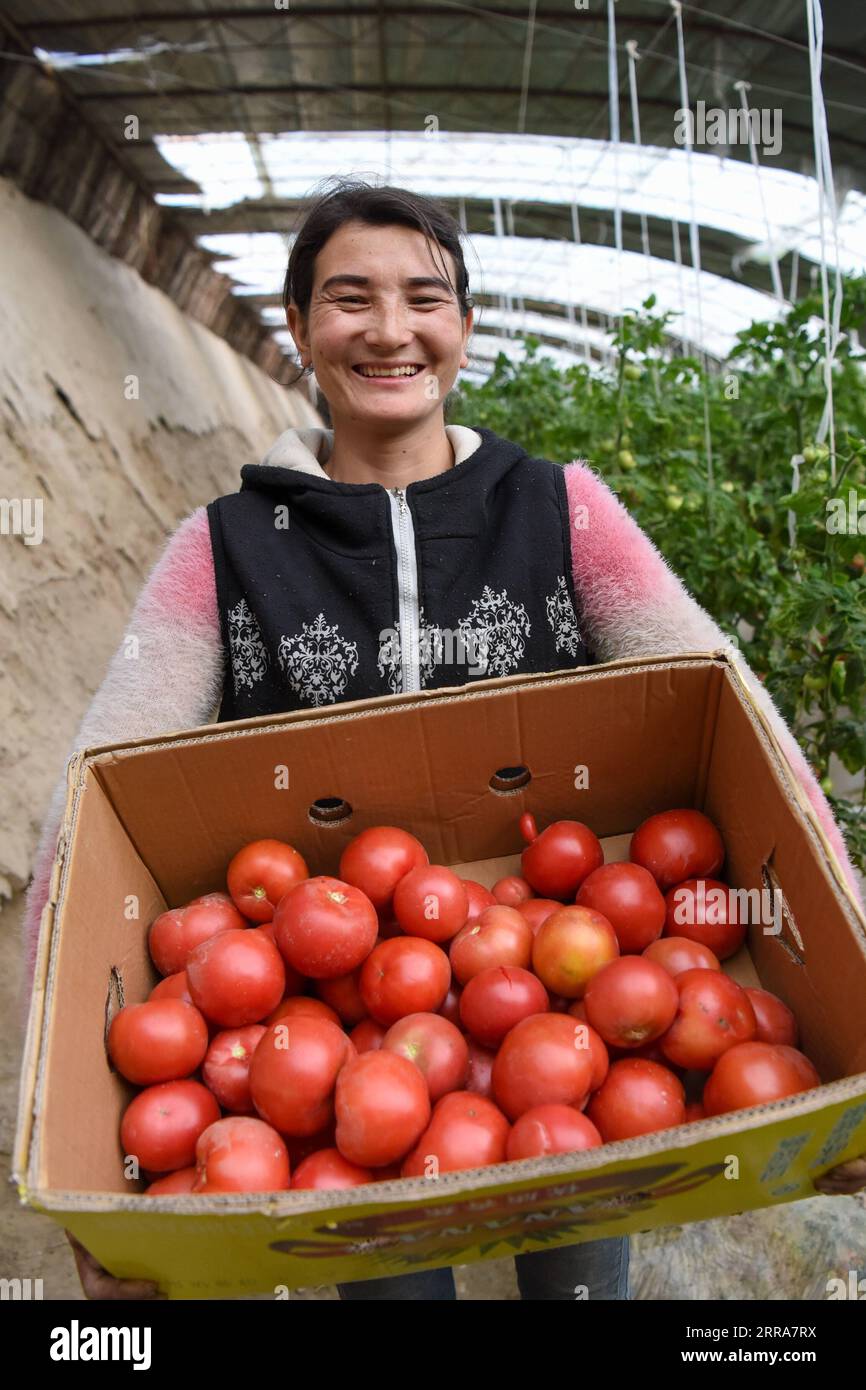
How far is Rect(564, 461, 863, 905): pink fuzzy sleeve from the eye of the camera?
157 centimetres

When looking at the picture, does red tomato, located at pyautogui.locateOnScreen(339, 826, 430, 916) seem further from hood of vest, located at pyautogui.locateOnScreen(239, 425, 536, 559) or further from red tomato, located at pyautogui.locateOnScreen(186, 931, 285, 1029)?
hood of vest, located at pyautogui.locateOnScreen(239, 425, 536, 559)

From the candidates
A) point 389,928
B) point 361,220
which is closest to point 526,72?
point 361,220

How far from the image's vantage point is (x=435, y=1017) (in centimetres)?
134

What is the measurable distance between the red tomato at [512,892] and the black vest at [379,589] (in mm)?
366

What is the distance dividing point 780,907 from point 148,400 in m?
7.65

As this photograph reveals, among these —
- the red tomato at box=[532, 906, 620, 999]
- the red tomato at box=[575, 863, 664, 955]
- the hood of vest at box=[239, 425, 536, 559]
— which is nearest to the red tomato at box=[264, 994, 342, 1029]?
the red tomato at box=[532, 906, 620, 999]

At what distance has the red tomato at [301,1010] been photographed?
1409 millimetres

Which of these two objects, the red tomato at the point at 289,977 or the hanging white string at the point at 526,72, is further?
the hanging white string at the point at 526,72

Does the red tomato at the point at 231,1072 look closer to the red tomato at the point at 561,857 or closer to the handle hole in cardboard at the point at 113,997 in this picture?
the handle hole in cardboard at the point at 113,997

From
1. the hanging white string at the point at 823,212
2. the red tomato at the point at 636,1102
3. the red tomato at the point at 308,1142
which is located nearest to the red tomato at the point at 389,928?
the red tomato at the point at 308,1142

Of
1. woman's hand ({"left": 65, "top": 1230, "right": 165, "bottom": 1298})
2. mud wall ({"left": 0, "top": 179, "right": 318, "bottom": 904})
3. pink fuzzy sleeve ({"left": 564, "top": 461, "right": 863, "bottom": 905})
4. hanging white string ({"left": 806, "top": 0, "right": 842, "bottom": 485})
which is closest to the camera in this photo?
woman's hand ({"left": 65, "top": 1230, "right": 165, "bottom": 1298})

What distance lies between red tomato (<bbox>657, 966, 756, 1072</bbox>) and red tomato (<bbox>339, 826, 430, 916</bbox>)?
45 cm

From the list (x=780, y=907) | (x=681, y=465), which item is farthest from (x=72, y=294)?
(x=780, y=907)

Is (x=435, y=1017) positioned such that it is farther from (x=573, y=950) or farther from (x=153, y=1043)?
(x=153, y=1043)
